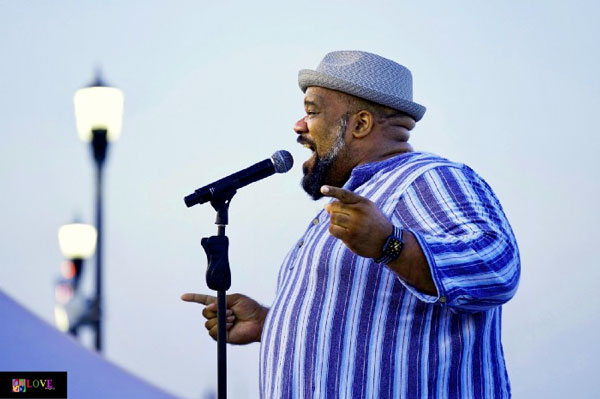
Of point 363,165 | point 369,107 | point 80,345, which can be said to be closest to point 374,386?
point 363,165

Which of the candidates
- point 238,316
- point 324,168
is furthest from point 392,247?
point 238,316

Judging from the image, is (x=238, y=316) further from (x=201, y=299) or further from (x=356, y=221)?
(x=356, y=221)

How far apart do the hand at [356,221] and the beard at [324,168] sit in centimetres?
77

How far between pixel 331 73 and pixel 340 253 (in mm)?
610

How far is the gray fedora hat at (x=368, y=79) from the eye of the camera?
2.51 meters

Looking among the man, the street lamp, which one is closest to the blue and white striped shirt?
the man

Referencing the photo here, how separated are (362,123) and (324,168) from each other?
16 centimetres

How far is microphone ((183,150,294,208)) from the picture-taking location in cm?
236

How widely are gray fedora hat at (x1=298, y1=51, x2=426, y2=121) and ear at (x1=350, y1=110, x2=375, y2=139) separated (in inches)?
1.8

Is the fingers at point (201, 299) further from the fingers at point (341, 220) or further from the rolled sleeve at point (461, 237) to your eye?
the fingers at point (341, 220)

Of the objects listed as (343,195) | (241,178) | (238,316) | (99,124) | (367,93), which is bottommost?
(238,316)


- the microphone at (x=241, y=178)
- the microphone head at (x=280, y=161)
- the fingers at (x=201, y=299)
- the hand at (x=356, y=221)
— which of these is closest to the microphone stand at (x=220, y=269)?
the microphone at (x=241, y=178)

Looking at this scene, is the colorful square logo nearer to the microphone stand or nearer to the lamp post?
the lamp post

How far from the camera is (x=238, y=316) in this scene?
8.75 ft
